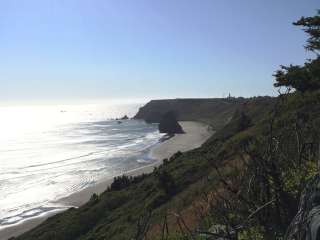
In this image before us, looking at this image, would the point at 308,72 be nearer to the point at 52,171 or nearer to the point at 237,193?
the point at 237,193

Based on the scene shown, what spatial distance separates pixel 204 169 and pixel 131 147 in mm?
66482

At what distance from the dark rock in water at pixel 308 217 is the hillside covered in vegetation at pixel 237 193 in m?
0.02

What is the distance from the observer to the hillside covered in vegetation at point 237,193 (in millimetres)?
5094

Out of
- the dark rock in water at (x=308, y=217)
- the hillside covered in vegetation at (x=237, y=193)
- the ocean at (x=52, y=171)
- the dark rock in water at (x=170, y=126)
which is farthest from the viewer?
the dark rock in water at (x=170, y=126)

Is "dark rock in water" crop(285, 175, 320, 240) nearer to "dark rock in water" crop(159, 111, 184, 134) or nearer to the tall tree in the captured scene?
the tall tree

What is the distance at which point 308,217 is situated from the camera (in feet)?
11.3

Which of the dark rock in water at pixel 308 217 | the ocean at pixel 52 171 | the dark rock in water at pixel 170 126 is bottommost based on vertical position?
the ocean at pixel 52 171

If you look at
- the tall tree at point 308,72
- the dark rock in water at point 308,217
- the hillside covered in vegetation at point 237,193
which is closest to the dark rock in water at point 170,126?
the hillside covered in vegetation at point 237,193

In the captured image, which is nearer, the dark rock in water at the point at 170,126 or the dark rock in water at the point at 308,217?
the dark rock in water at the point at 308,217

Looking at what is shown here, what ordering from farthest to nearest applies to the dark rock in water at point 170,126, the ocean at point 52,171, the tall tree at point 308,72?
the dark rock in water at point 170,126
the ocean at point 52,171
the tall tree at point 308,72

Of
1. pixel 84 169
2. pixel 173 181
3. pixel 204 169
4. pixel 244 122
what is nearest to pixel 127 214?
pixel 173 181

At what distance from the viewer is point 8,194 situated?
1986 inches

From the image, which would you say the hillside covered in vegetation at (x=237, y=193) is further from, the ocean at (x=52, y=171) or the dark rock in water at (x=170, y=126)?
the dark rock in water at (x=170, y=126)

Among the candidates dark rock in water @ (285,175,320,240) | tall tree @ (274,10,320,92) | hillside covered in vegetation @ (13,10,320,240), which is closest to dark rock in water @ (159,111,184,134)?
hillside covered in vegetation @ (13,10,320,240)
